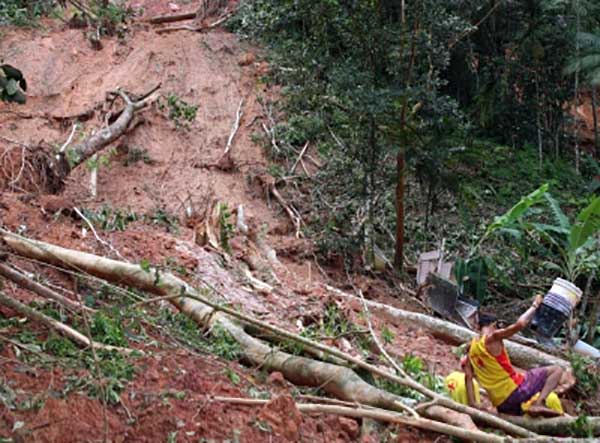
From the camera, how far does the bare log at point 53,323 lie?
4156 millimetres

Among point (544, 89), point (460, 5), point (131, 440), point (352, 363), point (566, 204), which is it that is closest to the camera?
point (131, 440)

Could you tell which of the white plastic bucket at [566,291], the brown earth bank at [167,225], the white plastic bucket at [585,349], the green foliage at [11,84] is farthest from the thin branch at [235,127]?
the green foliage at [11,84]

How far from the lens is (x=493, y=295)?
10.4m

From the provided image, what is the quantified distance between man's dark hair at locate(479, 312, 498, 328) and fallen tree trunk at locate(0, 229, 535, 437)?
4.74 meters

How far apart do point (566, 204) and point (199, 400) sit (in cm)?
1079

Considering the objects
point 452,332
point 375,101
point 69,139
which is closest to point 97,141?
point 69,139

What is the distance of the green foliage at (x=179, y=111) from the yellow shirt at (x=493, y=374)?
8.08m

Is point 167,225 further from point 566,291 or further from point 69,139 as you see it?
point 566,291

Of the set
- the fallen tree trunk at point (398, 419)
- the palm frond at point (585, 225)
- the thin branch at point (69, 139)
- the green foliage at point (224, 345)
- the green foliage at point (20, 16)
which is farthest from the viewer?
the green foliage at point (20, 16)

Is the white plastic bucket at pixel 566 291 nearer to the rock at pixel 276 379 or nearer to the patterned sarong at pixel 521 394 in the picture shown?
the patterned sarong at pixel 521 394

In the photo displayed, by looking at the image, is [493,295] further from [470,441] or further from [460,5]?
[470,441]

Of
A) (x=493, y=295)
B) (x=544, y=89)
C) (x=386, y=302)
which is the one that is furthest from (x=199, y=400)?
(x=544, y=89)

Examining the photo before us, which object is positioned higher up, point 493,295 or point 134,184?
point 134,184

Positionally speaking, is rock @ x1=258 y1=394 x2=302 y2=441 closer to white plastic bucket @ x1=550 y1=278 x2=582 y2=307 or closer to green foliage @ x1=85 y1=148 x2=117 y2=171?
white plastic bucket @ x1=550 y1=278 x2=582 y2=307
